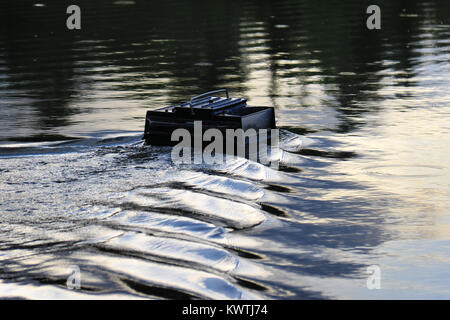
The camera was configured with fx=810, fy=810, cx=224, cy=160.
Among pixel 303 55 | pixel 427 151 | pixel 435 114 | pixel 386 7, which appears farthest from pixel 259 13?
pixel 427 151

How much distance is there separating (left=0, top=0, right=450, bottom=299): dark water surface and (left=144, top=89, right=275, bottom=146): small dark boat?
366mm

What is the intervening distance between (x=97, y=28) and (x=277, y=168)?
21992 millimetres

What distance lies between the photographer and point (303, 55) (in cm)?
2406

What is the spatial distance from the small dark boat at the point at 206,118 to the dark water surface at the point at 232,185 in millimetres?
366

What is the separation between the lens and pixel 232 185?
10.5 m

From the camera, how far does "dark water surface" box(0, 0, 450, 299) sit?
7.58 metres

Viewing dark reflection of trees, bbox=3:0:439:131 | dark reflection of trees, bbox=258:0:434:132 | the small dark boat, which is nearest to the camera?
the small dark boat

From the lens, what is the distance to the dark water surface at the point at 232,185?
7.58 metres

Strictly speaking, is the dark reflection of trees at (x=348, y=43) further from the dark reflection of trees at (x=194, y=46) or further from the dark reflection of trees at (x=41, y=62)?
the dark reflection of trees at (x=41, y=62)

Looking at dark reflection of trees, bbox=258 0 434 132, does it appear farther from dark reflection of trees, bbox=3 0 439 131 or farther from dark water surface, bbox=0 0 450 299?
dark water surface, bbox=0 0 450 299

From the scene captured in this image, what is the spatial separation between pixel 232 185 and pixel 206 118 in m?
1.88

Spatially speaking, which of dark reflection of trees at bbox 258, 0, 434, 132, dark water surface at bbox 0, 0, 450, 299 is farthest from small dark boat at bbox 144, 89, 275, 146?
dark reflection of trees at bbox 258, 0, 434, 132

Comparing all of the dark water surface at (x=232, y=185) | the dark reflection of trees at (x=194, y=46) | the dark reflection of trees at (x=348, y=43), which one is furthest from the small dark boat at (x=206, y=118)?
the dark reflection of trees at (x=194, y=46)

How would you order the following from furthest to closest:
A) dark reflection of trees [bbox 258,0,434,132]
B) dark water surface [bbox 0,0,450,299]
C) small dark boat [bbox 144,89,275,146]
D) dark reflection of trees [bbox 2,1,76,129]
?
dark reflection of trees [bbox 258,0,434,132]
dark reflection of trees [bbox 2,1,76,129]
small dark boat [bbox 144,89,275,146]
dark water surface [bbox 0,0,450,299]
